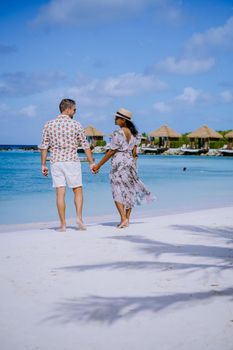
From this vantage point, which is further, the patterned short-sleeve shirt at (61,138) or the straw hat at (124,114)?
the straw hat at (124,114)

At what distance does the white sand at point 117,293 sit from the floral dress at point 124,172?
1118 mm

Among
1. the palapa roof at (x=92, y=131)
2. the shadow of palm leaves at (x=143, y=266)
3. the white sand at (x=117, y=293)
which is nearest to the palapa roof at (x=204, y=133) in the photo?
the palapa roof at (x=92, y=131)

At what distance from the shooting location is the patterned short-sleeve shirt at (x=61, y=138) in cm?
554

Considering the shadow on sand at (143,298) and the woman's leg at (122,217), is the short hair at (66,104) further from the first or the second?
the shadow on sand at (143,298)

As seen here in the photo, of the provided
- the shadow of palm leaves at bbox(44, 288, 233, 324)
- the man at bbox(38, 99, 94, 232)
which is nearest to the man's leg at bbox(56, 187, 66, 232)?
the man at bbox(38, 99, 94, 232)

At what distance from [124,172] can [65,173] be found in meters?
0.83

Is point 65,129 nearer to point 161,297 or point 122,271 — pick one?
point 122,271

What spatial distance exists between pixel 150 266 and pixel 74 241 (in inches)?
54.1

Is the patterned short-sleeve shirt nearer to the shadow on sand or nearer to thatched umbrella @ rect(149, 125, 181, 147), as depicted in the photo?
the shadow on sand

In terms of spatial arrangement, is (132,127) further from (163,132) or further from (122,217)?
(163,132)

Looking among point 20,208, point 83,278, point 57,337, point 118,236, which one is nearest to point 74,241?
point 118,236

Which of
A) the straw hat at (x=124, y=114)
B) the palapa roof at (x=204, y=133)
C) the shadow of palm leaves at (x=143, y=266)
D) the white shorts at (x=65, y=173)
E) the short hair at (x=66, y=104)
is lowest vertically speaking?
the shadow of palm leaves at (x=143, y=266)

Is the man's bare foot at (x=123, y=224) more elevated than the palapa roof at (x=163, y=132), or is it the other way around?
the palapa roof at (x=163, y=132)

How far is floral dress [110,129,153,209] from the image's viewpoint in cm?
596
